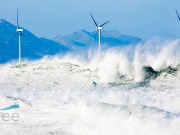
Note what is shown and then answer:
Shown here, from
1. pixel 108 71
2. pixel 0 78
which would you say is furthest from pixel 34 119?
pixel 0 78

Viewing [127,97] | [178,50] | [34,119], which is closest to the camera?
[34,119]

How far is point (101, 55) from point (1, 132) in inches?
1668

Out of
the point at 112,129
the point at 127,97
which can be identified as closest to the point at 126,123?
the point at 112,129

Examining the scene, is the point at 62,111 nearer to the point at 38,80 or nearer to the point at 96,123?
the point at 96,123

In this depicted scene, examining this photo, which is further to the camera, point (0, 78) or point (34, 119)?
point (0, 78)

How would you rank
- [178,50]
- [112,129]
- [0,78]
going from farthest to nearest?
[0,78] → [178,50] → [112,129]

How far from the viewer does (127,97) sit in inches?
1339

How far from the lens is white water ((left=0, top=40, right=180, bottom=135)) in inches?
837

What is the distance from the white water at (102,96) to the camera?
21266 millimetres

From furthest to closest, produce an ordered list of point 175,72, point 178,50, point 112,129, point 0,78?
point 0,78 → point 178,50 → point 175,72 → point 112,129

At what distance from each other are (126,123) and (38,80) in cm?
3545

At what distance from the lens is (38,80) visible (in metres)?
56.1

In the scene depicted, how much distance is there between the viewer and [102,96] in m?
35.8

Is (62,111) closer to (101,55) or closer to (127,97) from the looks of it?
(127,97)
